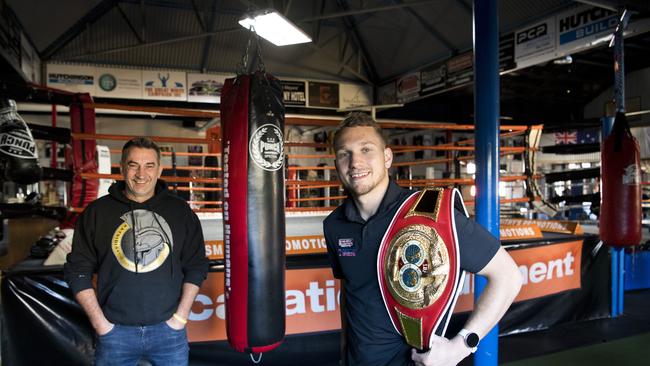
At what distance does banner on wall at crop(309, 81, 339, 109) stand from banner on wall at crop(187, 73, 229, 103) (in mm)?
2090

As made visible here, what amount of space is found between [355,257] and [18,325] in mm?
2252

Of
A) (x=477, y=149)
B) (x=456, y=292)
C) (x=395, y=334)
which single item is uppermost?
(x=477, y=149)

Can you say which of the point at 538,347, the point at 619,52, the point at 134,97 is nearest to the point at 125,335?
the point at 538,347

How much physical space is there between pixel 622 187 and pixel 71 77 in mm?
10061

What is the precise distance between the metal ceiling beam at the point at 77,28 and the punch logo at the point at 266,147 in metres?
9.00

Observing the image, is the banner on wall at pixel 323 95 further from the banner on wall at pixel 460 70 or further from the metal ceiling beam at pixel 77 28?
the metal ceiling beam at pixel 77 28

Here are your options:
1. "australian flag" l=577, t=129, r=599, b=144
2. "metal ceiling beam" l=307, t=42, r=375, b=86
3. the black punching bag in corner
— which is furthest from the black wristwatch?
"australian flag" l=577, t=129, r=599, b=144

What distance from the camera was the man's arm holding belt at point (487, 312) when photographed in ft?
3.77

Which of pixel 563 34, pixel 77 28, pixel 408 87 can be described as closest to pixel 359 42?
pixel 408 87

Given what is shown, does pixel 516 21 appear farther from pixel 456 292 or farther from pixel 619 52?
pixel 456 292

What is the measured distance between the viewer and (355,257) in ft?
4.45

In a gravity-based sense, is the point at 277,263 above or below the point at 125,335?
above

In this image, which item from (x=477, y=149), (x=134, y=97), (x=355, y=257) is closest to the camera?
(x=355, y=257)

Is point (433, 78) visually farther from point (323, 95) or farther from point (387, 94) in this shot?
point (323, 95)
